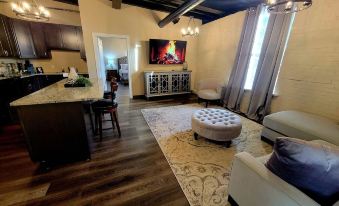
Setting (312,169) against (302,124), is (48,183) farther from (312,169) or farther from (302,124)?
(302,124)

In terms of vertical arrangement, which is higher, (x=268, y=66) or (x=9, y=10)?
(x=9, y=10)

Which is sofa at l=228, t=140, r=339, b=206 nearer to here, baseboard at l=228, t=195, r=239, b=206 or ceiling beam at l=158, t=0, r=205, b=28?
baseboard at l=228, t=195, r=239, b=206

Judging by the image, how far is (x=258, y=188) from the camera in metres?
1.14

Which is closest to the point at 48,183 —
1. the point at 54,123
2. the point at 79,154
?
the point at 79,154

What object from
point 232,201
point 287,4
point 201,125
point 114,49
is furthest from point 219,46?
point 114,49

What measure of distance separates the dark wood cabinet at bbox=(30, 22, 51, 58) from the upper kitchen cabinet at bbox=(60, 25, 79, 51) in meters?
0.52

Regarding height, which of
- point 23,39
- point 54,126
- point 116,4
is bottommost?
point 54,126

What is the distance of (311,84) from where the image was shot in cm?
272

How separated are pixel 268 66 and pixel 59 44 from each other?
20.4 ft

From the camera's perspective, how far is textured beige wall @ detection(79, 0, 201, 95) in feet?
14.2

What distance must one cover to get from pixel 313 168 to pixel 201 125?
1616 millimetres

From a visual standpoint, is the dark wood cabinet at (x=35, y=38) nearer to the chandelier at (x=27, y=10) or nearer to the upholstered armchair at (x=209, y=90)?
the chandelier at (x=27, y=10)

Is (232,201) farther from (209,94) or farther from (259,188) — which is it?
(209,94)

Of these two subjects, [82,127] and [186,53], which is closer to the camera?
[82,127]
